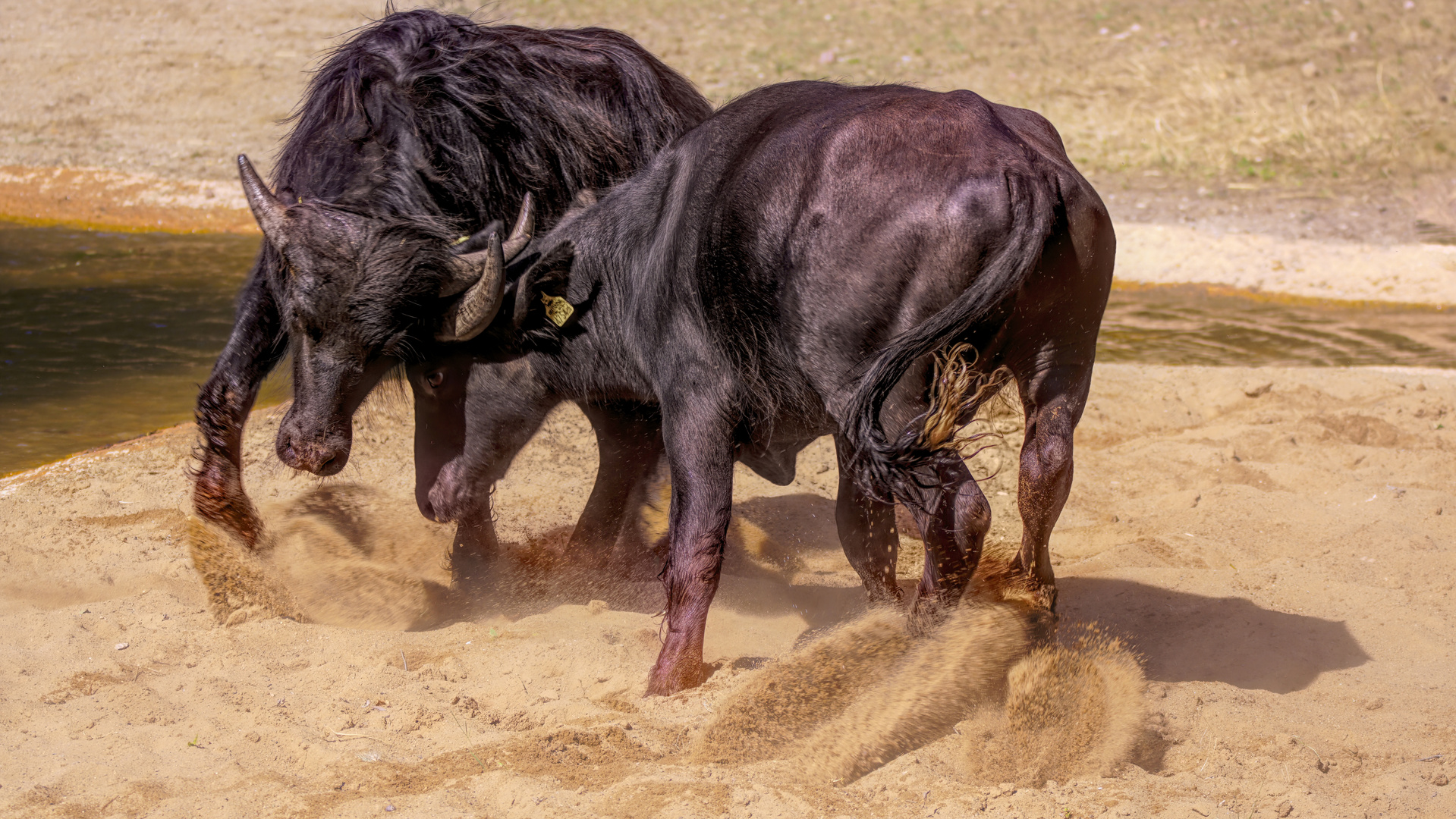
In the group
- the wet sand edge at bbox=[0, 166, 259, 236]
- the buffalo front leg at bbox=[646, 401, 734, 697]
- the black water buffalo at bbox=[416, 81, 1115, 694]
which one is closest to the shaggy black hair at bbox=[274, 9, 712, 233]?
the black water buffalo at bbox=[416, 81, 1115, 694]

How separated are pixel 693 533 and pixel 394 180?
1.96 meters

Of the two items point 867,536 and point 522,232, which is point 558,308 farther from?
point 867,536

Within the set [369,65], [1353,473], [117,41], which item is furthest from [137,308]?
[117,41]

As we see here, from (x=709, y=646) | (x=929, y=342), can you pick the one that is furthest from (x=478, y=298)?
(x=929, y=342)

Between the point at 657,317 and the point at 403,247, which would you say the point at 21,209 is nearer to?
the point at 403,247

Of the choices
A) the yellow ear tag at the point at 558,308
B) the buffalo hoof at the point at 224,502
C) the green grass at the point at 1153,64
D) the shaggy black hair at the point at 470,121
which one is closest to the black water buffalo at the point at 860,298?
the yellow ear tag at the point at 558,308

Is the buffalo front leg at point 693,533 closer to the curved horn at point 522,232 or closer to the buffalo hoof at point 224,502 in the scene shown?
the curved horn at point 522,232

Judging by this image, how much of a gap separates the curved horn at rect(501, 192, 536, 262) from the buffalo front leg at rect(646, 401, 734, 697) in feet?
3.41

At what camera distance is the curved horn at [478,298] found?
4.19m

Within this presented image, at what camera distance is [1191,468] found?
5891 millimetres

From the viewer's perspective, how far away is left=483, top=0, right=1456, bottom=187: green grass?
1351 cm

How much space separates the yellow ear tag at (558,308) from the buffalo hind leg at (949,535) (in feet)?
5.16

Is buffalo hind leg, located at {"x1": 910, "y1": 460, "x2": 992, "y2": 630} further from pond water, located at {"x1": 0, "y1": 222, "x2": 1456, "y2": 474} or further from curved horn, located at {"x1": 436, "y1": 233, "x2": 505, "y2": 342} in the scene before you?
pond water, located at {"x1": 0, "y1": 222, "x2": 1456, "y2": 474}

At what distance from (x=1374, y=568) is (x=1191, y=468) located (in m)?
1.21
